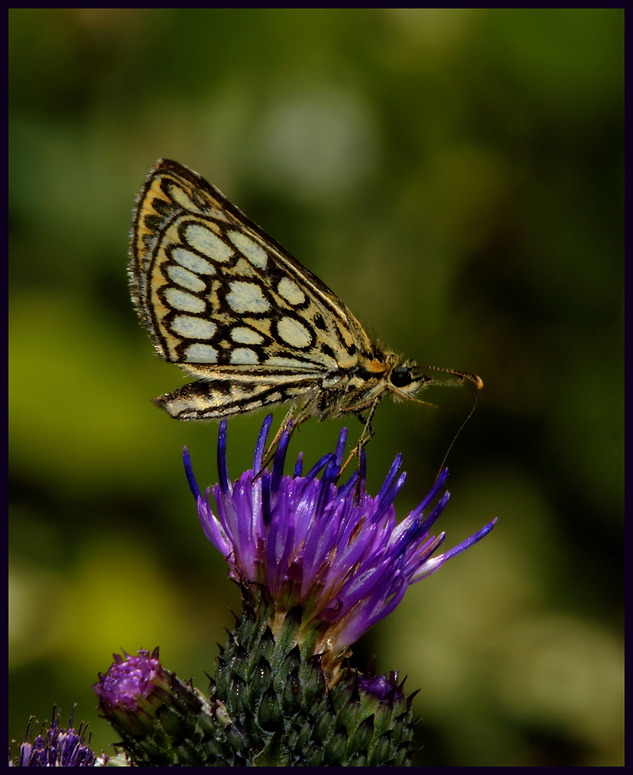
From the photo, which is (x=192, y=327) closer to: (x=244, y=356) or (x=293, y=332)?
(x=244, y=356)

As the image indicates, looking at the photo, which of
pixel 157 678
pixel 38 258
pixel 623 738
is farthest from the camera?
pixel 38 258

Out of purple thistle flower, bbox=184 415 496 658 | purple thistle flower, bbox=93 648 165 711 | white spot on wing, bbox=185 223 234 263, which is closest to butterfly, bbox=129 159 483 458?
white spot on wing, bbox=185 223 234 263

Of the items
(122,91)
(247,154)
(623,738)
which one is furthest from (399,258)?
(623,738)

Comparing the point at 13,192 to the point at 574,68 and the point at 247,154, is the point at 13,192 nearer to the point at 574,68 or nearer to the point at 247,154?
the point at 247,154

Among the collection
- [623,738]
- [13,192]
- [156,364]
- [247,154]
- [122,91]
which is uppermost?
[122,91]

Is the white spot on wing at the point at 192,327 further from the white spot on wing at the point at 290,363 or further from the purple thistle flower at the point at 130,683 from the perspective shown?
the purple thistle flower at the point at 130,683

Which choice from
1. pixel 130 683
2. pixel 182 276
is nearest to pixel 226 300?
pixel 182 276
